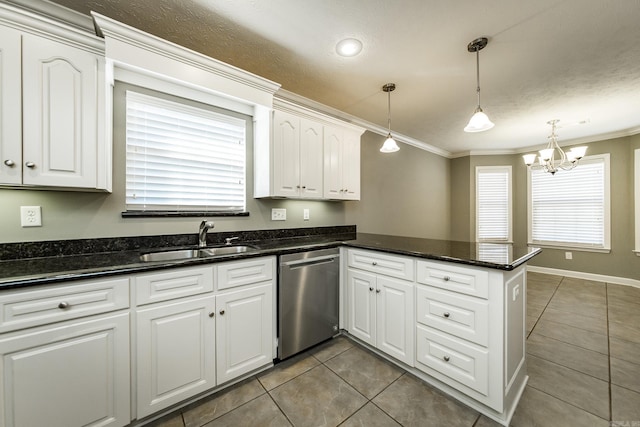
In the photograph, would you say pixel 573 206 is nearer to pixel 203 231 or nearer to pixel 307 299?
pixel 307 299

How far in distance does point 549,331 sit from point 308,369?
2452 mm

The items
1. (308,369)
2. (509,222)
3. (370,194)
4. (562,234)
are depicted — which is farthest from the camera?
(509,222)

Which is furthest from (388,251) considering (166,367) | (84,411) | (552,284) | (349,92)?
(552,284)

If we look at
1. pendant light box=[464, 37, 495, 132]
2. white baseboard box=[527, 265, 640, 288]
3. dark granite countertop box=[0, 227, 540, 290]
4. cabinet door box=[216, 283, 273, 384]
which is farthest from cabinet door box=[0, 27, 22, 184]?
white baseboard box=[527, 265, 640, 288]

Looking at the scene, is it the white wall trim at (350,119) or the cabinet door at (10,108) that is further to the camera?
the white wall trim at (350,119)

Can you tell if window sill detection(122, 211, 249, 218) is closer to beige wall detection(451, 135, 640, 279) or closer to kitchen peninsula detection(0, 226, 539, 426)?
kitchen peninsula detection(0, 226, 539, 426)

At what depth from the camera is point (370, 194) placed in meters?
3.53

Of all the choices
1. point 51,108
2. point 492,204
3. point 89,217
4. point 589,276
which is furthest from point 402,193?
point 51,108

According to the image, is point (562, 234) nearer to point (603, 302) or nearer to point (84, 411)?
point (603, 302)

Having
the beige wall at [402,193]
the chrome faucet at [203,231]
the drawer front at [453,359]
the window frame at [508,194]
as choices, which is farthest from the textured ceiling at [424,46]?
the drawer front at [453,359]

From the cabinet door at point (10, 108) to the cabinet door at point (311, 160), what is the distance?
5.79 ft

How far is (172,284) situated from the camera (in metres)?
1.41

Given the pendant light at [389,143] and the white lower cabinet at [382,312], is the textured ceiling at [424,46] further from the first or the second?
the white lower cabinet at [382,312]

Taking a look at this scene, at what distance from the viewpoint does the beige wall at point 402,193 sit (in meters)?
3.48
